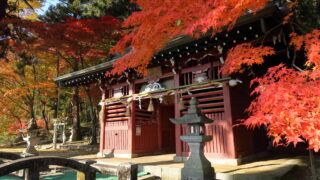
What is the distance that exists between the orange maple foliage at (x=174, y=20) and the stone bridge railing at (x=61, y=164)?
3698mm

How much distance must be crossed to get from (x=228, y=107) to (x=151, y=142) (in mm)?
4685

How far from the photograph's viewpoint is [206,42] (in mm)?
6941

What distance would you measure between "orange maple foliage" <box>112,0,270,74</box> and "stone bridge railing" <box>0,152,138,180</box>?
3698mm

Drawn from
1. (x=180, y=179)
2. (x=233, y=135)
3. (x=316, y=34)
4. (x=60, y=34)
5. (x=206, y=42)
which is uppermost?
(x=60, y=34)

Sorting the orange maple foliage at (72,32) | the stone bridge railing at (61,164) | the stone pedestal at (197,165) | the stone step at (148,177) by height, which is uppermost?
the orange maple foliage at (72,32)

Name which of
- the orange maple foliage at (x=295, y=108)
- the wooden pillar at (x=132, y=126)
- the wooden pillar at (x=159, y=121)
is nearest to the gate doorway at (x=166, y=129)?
the wooden pillar at (x=159, y=121)

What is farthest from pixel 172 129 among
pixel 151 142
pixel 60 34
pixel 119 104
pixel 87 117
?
pixel 87 117

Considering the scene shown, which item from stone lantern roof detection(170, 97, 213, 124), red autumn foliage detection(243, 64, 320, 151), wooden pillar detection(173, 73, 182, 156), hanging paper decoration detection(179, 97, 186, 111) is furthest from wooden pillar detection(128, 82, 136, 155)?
red autumn foliage detection(243, 64, 320, 151)

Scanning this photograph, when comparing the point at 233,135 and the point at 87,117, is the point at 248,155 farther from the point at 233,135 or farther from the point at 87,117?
the point at 87,117

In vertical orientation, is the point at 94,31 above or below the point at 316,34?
above

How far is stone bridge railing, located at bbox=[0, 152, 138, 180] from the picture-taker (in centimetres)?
218

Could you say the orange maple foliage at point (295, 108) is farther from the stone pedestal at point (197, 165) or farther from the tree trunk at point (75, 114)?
the tree trunk at point (75, 114)

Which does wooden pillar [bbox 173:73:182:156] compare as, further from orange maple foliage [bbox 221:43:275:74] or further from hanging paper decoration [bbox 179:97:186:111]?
orange maple foliage [bbox 221:43:275:74]

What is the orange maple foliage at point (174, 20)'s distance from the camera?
16.8 feet
